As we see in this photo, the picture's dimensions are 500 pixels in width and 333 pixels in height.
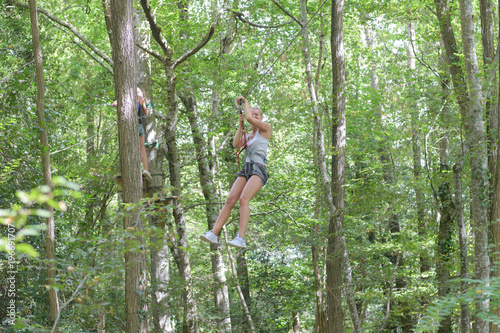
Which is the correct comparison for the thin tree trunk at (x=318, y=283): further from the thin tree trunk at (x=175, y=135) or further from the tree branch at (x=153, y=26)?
the tree branch at (x=153, y=26)

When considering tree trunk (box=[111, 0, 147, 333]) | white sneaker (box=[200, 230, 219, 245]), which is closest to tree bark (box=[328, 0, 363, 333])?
white sneaker (box=[200, 230, 219, 245])

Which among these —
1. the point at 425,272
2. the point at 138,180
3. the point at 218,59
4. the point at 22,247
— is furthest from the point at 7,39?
the point at 425,272

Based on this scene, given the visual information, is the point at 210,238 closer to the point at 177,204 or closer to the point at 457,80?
the point at 177,204

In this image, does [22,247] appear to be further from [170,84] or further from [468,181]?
[468,181]

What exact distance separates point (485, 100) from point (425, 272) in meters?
4.59

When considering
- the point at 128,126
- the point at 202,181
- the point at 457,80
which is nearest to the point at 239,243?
the point at 128,126

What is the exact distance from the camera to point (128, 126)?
479cm

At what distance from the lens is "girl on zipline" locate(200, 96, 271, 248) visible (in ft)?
16.3

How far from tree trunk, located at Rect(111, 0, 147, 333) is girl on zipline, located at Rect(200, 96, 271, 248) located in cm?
87

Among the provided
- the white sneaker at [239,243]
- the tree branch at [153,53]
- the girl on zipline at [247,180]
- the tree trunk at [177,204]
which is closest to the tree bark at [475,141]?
the girl on zipline at [247,180]

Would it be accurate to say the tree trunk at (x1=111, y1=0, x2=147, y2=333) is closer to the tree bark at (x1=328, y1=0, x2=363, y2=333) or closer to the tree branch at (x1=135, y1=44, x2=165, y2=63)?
the tree branch at (x1=135, y1=44, x2=165, y2=63)

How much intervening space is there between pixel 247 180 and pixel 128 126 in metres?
1.38

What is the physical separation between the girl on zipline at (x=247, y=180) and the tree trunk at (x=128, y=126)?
865 mm

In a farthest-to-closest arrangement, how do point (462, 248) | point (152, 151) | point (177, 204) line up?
point (462, 248)
point (152, 151)
point (177, 204)
